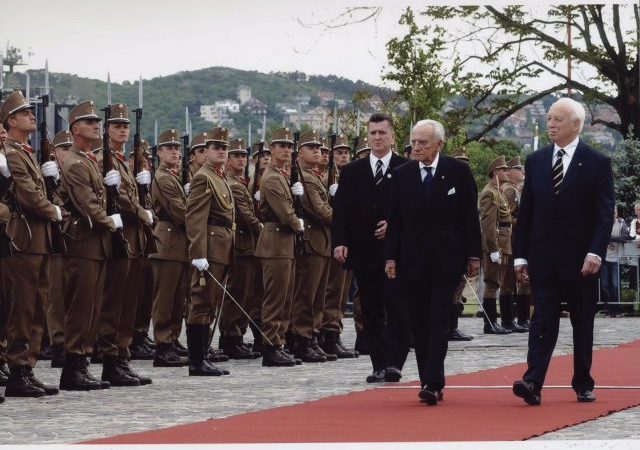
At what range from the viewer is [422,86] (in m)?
26.5

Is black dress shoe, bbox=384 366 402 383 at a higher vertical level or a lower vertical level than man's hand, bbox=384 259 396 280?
lower

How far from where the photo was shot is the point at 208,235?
1341 centimetres

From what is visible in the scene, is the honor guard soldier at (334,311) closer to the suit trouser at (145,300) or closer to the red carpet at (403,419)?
the suit trouser at (145,300)

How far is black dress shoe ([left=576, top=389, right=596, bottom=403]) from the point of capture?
34.2 ft

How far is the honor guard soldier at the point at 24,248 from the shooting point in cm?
1131

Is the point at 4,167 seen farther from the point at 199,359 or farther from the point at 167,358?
the point at 167,358

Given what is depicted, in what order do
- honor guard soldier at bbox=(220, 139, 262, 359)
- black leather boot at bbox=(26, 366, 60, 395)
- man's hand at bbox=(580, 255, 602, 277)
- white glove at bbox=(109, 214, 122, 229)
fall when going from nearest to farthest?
man's hand at bbox=(580, 255, 602, 277)
black leather boot at bbox=(26, 366, 60, 395)
white glove at bbox=(109, 214, 122, 229)
honor guard soldier at bbox=(220, 139, 262, 359)

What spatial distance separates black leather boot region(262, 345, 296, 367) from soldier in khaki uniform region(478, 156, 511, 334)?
578 centimetres

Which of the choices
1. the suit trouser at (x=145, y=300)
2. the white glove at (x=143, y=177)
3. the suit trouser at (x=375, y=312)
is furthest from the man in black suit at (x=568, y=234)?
the suit trouser at (x=145, y=300)

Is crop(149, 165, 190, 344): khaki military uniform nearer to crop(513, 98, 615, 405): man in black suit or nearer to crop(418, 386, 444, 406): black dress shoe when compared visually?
crop(418, 386, 444, 406): black dress shoe

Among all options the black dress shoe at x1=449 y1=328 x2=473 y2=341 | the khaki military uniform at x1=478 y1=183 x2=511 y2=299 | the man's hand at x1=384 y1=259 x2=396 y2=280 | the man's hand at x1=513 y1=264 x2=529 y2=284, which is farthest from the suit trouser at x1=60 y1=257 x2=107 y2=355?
the khaki military uniform at x1=478 y1=183 x2=511 y2=299

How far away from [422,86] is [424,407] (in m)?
16.5

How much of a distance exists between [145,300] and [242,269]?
1.02m

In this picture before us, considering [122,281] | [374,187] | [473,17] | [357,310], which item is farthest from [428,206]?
[473,17]
